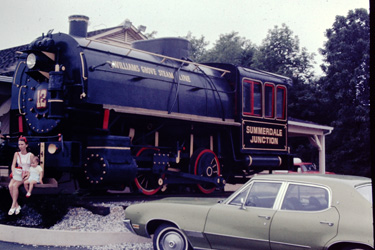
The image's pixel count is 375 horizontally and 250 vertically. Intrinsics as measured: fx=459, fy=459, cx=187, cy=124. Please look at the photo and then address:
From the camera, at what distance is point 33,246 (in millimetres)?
6797

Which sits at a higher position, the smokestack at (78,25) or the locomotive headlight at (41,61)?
the smokestack at (78,25)

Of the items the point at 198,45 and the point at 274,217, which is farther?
the point at 198,45

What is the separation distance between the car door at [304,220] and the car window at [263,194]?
0.16 meters

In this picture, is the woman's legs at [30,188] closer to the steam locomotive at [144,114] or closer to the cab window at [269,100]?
the steam locomotive at [144,114]

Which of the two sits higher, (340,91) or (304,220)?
(340,91)

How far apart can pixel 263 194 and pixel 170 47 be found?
23.0 ft

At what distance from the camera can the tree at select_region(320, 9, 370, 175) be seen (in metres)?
28.8

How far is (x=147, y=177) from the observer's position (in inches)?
403

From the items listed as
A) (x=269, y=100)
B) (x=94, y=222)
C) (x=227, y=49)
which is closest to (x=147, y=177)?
(x=94, y=222)

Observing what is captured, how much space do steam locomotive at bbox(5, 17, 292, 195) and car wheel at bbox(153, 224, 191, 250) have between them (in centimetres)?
259

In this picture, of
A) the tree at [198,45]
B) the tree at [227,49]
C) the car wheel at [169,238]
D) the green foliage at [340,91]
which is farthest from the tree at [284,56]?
the car wheel at [169,238]

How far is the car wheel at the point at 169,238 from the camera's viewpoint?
5.69 meters

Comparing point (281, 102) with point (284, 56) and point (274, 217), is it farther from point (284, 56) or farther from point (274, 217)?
point (284, 56)

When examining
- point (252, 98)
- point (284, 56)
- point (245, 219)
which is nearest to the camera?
point (245, 219)
